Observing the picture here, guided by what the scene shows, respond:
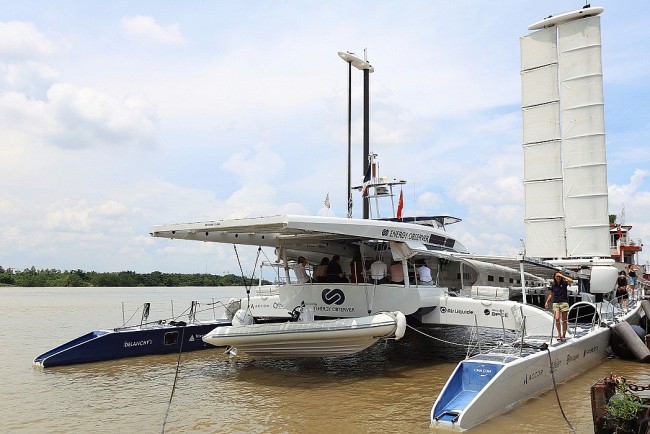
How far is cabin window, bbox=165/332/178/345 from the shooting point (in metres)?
15.9

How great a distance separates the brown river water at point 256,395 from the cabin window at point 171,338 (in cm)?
66

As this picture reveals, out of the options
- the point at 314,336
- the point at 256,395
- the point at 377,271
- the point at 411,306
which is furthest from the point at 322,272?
the point at 256,395

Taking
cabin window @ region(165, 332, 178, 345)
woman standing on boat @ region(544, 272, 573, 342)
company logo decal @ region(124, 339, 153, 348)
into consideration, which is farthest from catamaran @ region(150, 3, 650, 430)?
company logo decal @ region(124, 339, 153, 348)

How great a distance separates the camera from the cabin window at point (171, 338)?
1595 centimetres

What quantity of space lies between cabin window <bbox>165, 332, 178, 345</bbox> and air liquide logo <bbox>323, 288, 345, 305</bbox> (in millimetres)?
5264

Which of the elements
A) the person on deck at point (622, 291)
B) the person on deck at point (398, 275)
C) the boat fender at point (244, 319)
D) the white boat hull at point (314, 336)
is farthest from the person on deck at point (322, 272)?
the person on deck at point (622, 291)

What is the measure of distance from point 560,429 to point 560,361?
125 inches

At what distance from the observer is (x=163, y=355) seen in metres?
15.7

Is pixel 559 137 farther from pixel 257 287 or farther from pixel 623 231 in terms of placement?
pixel 257 287

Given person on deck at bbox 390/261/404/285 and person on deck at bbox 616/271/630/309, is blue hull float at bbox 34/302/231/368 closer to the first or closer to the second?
person on deck at bbox 390/261/404/285

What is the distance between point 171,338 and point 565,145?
898 inches

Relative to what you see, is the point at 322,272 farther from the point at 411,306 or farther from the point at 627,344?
the point at 627,344

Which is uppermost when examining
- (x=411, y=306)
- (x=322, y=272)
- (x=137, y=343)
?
(x=322, y=272)

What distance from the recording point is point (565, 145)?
29484 millimetres
